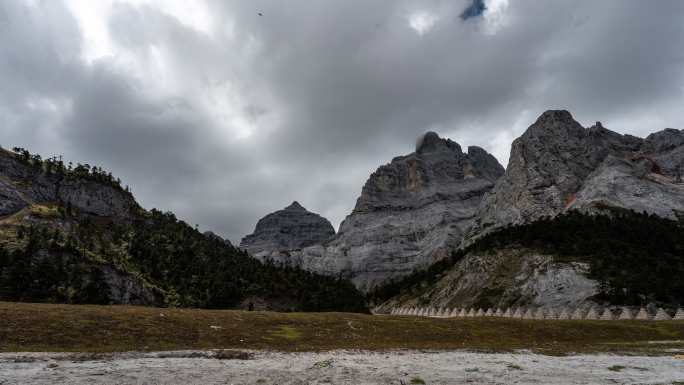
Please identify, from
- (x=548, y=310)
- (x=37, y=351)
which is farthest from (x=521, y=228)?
(x=37, y=351)

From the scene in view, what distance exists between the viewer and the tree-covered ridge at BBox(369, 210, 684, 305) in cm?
10288

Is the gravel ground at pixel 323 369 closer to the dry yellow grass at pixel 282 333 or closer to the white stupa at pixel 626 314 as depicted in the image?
the dry yellow grass at pixel 282 333

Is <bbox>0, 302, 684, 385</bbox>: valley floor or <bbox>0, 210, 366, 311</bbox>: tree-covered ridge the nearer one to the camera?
<bbox>0, 302, 684, 385</bbox>: valley floor

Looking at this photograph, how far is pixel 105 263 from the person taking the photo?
12675 cm

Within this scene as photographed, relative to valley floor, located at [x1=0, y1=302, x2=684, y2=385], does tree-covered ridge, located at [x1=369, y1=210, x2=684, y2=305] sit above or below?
above

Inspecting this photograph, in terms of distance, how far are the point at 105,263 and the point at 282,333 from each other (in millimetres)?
102889

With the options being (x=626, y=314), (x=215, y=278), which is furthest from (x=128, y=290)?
(x=626, y=314)

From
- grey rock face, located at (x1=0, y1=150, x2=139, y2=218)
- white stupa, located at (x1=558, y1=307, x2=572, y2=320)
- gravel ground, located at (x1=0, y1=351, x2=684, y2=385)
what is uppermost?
grey rock face, located at (x1=0, y1=150, x2=139, y2=218)

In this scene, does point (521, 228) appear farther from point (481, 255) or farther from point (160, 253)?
point (160, 253)

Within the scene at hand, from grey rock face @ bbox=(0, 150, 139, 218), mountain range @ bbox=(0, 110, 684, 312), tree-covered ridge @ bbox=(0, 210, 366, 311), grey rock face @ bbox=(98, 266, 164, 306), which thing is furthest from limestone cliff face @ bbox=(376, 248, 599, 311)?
grey rock face @ bbox=(0, 150, 139, 218)

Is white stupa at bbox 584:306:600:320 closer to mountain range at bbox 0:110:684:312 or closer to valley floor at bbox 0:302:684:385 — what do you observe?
mountain range at bbox 0:110:684:312

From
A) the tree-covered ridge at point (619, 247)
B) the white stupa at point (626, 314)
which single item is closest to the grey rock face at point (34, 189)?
the tree-covered ridge at point (619, 247)

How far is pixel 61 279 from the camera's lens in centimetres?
11038

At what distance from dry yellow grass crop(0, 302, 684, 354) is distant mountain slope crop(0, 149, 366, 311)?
71710mm
